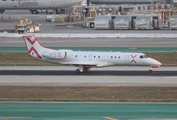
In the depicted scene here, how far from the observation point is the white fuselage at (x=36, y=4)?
4660 inches

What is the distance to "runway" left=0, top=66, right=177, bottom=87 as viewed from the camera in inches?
1692

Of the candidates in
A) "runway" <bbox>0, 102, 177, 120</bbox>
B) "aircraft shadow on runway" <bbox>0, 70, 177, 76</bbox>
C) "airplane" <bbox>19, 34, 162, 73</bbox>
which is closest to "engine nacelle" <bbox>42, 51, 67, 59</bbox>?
"airplane" <bbox>19, 34, 162, 73</bbox>

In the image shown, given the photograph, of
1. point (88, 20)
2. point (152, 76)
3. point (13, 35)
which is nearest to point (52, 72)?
point (152, 76)

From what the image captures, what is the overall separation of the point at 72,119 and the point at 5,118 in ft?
12.6

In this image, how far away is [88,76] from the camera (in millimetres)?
46750

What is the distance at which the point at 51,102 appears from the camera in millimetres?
36031

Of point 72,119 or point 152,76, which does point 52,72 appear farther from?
point 72,119

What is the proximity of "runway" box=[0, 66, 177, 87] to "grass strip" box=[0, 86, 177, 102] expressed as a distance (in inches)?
78.0

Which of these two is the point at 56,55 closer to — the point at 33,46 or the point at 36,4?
the point at 33,46

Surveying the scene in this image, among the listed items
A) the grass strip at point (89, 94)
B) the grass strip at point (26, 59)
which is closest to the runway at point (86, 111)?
the grass strip at point (89, 94)

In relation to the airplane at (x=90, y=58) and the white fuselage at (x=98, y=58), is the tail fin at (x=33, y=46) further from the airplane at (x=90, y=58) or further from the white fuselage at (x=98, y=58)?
the white fuselage at (x=98, y=58)

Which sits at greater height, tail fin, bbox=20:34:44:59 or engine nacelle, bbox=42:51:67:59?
tail fin, bbox=20:34:44:59

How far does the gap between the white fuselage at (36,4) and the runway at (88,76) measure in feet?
219

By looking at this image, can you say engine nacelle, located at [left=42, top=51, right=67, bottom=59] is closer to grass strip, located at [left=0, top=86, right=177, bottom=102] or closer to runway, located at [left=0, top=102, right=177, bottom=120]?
grass strip, located at [left=0, top=86, right=177, bottom=102]
